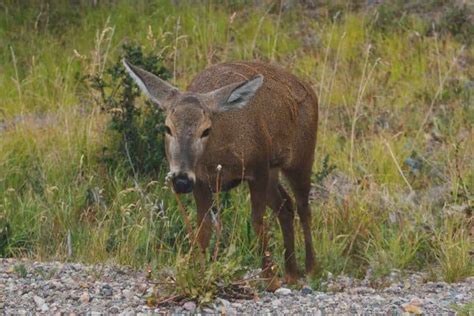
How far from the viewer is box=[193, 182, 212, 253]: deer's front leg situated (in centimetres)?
827

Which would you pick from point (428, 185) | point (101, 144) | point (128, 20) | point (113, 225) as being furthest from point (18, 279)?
point (128, 20)

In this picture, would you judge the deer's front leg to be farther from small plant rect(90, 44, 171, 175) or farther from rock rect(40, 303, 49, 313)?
small plant rect(90, 44, 171, 175)

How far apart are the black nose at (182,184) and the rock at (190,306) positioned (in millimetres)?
755

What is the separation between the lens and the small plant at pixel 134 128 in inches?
435

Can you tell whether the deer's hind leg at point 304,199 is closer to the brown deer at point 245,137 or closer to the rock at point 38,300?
the brown deer at point 245,137

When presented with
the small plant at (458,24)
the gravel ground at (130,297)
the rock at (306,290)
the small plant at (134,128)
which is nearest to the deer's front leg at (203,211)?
the gravel ground at (130,297)

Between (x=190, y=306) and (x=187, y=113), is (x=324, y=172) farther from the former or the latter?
(x=190, y=306)

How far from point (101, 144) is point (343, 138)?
2.59 m

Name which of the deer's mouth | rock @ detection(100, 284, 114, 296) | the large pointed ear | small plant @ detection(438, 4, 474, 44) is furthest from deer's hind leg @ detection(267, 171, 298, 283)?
small plant @ detection(438, 4, 474, 44)

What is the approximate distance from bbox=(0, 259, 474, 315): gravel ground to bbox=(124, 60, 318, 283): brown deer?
729 millimetres

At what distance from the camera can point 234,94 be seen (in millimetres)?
8125

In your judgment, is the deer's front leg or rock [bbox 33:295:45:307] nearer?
rock [bbox 33:295:45:307]

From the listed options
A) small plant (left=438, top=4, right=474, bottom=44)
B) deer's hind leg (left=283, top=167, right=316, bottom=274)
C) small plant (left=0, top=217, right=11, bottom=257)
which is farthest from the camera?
small plant (left=438, top=4, right=474, bottom=44)

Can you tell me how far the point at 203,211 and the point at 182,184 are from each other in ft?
3.18
